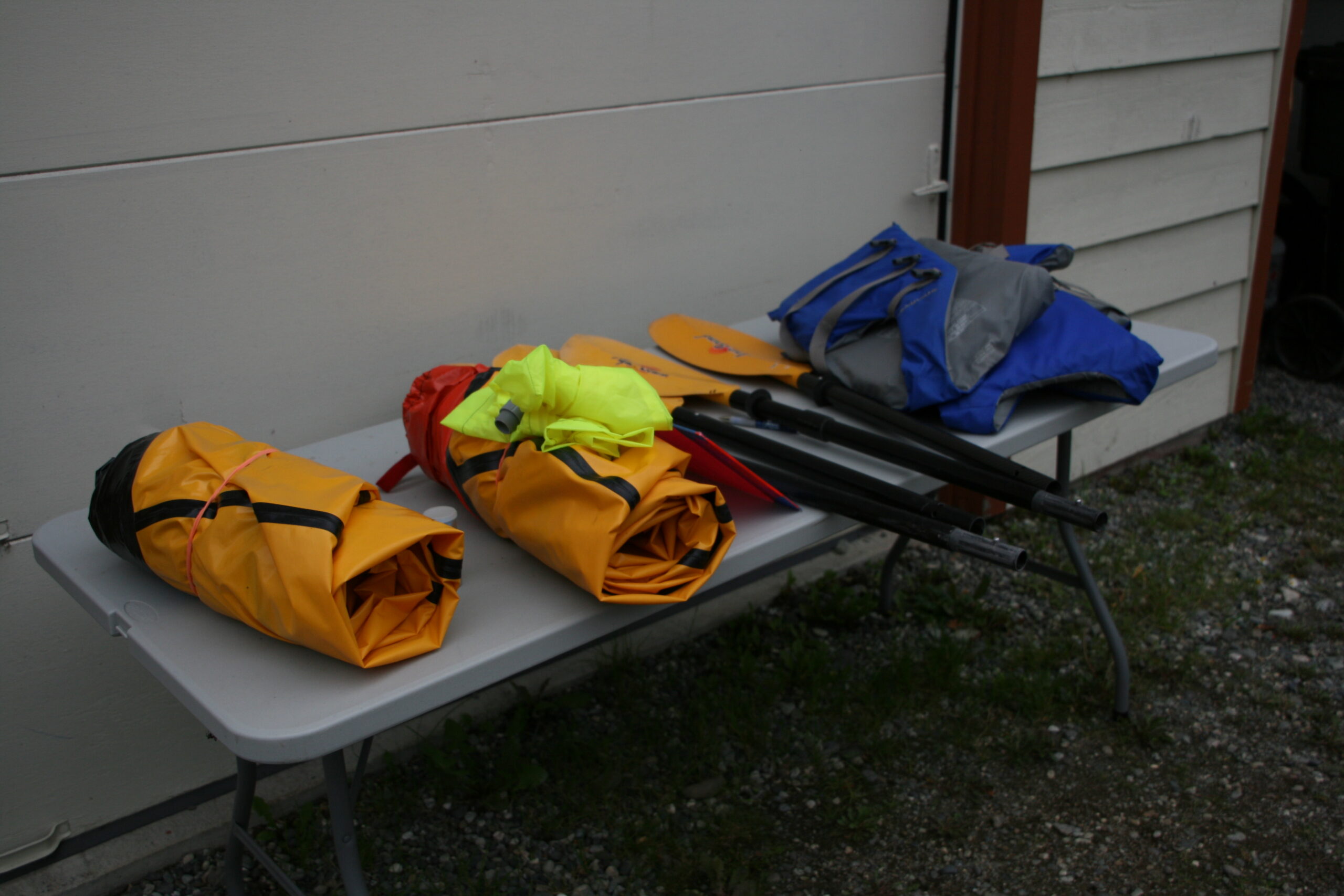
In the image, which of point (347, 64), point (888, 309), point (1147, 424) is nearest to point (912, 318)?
point (888, 309)

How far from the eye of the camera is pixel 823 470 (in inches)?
67.2

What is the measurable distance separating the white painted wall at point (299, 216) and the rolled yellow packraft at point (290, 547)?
16 centimetres

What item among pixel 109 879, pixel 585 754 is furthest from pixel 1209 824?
pixel 109 879

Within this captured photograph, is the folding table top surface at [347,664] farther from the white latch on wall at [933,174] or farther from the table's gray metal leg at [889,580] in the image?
the white latch on wall at [933,174]

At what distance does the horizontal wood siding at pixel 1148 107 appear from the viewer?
3.12 m

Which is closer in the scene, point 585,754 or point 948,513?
point 948,513

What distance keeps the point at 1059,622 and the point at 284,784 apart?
6.83 feet

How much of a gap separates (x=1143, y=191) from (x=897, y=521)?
2.49 metres

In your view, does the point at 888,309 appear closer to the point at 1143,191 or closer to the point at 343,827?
the point at 343,827

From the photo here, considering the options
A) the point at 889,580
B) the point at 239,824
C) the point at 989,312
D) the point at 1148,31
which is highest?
the point at 1148,31

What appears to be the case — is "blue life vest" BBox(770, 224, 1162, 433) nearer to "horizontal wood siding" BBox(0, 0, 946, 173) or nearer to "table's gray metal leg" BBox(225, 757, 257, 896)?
"horizontal wood siding" BBox(0, 0, 946, 173)

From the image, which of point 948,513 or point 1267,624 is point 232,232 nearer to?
point 948,513

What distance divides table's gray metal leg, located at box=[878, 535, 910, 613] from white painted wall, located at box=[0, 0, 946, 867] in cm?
83

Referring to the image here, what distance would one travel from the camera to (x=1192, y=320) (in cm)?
382
